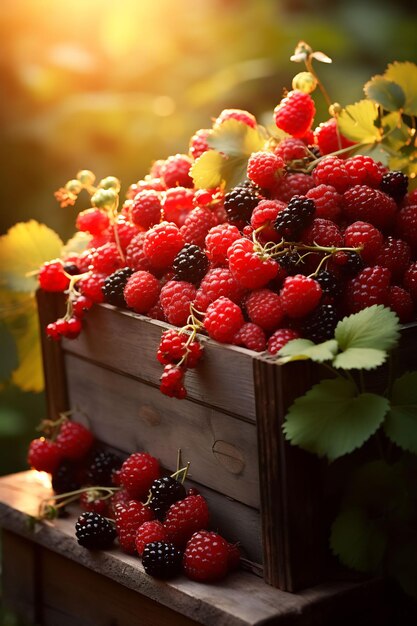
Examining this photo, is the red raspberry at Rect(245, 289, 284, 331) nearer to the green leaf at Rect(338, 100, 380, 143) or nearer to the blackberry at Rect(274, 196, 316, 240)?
the blackberry at Rect(274, 196, 316, 240)

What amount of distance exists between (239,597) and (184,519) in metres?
0.14

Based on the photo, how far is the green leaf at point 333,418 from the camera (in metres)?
1.31

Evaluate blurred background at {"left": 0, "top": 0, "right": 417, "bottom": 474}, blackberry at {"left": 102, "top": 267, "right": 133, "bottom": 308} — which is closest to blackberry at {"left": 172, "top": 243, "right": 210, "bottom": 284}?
blackberry at {"left": 102, "top": 267, "right": 133, "bottom": 308}

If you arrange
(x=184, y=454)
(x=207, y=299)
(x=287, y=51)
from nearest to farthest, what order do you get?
1. (x=207, y=299)
2. (x=184, y=454)
3. (x=287, y=51)

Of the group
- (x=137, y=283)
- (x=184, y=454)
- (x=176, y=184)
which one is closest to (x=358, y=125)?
(x=176, y=184)

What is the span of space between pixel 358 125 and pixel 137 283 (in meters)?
0.43

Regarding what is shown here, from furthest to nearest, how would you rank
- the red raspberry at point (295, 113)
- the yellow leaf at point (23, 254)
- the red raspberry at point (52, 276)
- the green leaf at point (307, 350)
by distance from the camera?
the yellow leaf at point (23, 254), the red raspberry at point (52, 276), the red raspberry at point (295, 113), the green leaf at point (307, 350)

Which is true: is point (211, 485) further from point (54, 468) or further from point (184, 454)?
point (54, 468)

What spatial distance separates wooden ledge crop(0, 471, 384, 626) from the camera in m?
1.36

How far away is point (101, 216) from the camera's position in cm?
173

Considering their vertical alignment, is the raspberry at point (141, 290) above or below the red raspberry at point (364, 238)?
below

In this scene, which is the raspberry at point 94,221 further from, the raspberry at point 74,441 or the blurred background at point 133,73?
the blurred background at point 133,73

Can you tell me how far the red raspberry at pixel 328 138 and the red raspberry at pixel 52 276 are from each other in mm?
478

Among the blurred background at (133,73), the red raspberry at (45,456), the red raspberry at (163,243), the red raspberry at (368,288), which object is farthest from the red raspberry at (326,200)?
the blurred background at (133,73)
